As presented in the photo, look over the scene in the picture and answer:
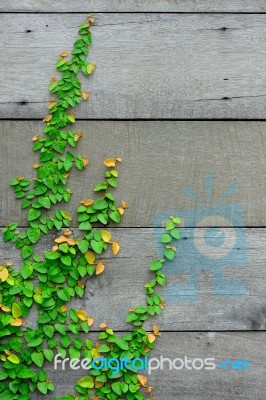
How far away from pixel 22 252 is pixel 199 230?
0.39 meters

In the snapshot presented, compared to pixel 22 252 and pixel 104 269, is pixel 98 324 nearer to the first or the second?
pixel 104 269

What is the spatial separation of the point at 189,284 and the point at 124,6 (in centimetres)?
64

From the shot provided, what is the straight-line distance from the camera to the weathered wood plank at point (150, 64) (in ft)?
3.53

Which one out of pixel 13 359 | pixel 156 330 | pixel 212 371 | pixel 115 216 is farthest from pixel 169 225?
pixel 13 359

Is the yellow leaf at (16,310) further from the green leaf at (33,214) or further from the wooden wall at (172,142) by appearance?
the green leaf at (33,214)

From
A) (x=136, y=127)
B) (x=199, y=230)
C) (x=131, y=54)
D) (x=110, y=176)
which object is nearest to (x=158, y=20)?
(x=131, y=54)

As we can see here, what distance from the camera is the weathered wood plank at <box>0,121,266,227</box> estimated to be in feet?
3.49

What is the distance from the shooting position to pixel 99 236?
1046 millimetres

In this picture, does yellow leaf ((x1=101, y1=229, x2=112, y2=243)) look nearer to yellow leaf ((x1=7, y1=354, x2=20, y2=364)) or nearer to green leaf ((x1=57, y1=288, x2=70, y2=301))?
green leaf ((x1=57, y1=288, x2=70, y2=301))

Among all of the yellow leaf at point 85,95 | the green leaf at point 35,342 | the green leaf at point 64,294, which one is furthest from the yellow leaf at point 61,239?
the yellow leaf at point 85,95

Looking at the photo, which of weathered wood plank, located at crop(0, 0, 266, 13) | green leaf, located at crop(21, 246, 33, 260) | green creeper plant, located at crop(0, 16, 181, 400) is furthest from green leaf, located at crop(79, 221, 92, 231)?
weathered wood plank, located at crop(0, 0, 266, 13)

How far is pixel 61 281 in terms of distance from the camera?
1033 millimetres

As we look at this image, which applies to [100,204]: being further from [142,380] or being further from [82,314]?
[142,380]

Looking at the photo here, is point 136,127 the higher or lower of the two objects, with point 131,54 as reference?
lower
